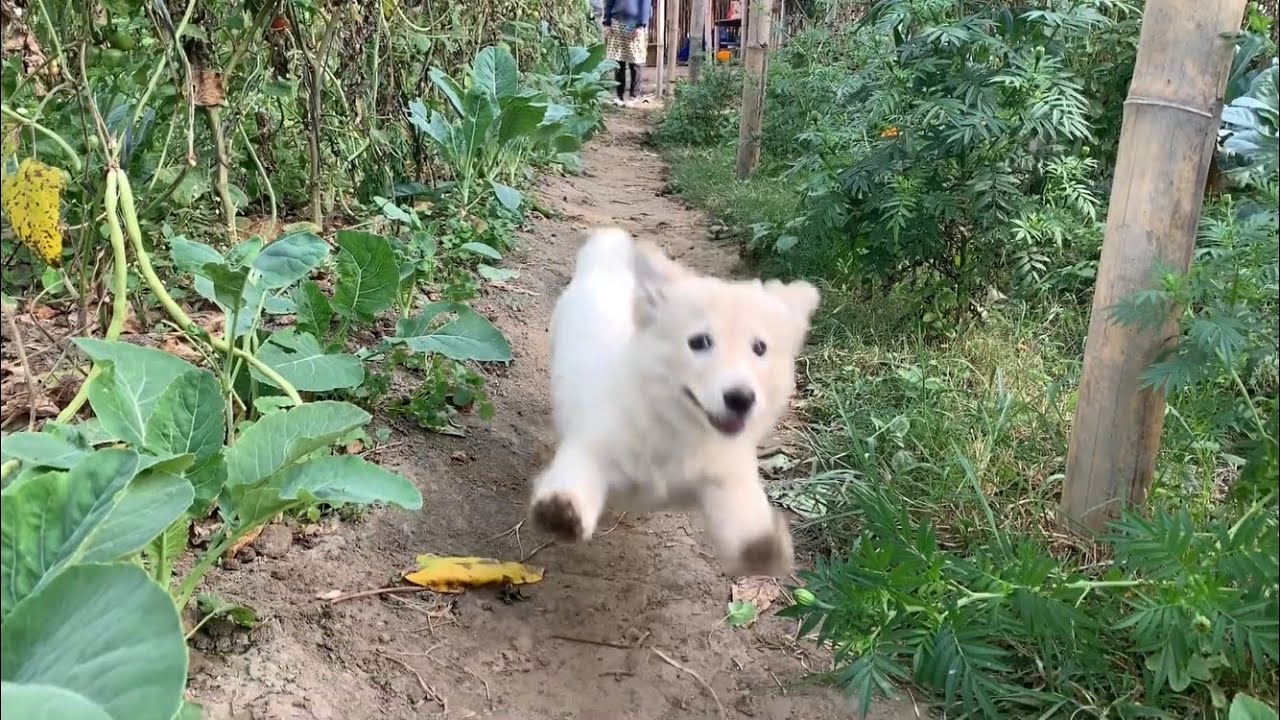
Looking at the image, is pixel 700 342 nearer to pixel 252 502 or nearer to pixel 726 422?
pixel 726 422

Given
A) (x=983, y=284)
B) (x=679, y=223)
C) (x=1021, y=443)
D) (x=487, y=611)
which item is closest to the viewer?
(x=487, y=611)

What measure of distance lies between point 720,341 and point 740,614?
74 centimetres

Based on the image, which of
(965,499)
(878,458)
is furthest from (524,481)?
(965,499)

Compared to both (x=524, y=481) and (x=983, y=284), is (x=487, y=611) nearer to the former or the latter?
(x=524, y=481)

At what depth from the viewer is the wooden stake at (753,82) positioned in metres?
7.07

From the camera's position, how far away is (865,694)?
1726mm

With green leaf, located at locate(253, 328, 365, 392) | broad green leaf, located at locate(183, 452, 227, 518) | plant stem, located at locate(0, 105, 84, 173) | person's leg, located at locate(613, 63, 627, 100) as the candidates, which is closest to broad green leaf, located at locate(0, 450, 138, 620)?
broad green leaf, located at locate(183, 452, 227, 518)

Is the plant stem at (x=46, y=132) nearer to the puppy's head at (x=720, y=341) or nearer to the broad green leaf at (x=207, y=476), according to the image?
the broad green leaf at (x=207, y=476)

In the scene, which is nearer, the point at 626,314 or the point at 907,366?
the point at 626,314

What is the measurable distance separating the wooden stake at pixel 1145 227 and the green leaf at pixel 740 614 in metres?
0.78

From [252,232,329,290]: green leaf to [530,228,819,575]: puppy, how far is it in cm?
68

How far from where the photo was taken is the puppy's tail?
9.14ft

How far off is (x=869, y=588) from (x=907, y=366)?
65.7 inches

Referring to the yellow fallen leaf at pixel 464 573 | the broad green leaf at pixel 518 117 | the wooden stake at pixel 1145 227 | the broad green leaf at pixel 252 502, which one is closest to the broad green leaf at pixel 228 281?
the broad green leaf at pixel 252 502
